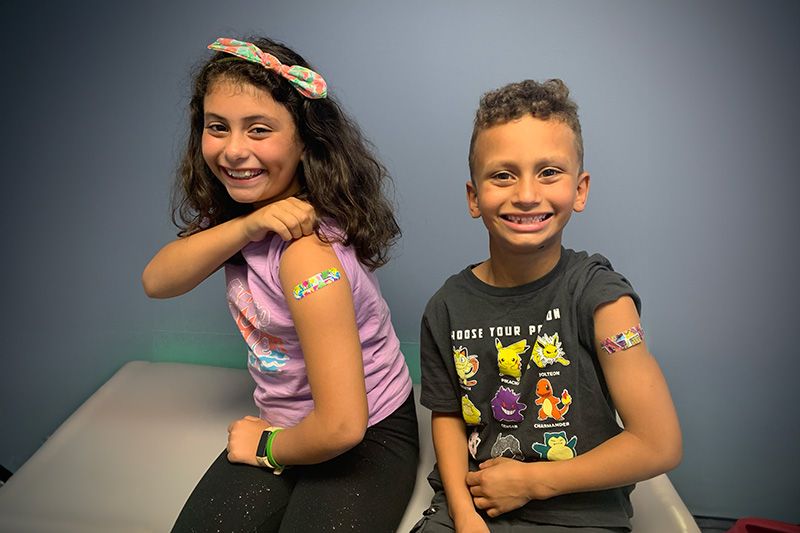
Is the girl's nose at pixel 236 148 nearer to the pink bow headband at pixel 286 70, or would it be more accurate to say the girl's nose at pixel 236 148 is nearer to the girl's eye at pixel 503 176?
the pink bow headband at pixel 286 70

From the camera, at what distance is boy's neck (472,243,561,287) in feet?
3.96

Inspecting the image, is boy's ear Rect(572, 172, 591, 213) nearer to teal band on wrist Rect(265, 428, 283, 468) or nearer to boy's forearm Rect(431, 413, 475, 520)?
boy's forearm Rect(431, 413, 475, 520)

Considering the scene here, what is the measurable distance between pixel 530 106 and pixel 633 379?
0.43 m

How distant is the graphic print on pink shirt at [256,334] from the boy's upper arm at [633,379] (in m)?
0.56

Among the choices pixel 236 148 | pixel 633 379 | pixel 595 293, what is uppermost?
pixel 236 148

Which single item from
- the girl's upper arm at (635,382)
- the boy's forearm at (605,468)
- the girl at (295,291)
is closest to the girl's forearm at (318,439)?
the girl at (295,291)

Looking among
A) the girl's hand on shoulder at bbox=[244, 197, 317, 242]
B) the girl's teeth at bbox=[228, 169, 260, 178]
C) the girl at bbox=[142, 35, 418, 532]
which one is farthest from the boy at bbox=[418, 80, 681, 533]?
the girl's teeth at bbox=[228, 169, 260, 178]

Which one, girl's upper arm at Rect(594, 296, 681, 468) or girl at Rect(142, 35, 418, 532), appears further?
girl at Rect(142, 35, 418, 532)

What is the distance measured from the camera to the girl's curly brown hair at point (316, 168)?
129cm

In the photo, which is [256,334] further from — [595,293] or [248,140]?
[595,293]

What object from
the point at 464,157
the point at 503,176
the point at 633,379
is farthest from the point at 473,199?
the point at 464,157

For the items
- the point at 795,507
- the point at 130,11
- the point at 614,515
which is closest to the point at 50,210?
the point at 130,11

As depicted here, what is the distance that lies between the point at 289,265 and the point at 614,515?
2.13 ft

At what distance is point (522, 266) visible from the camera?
1.22 m
